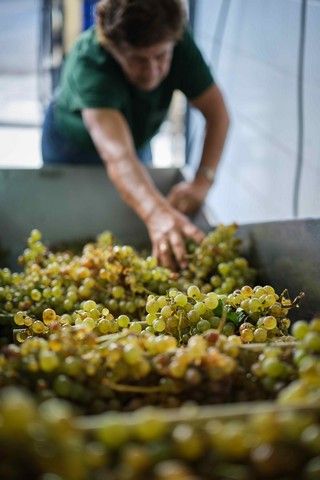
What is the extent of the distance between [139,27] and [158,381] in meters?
1.36

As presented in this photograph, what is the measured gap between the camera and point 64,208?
2275 millimetres

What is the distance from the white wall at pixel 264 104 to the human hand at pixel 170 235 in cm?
44

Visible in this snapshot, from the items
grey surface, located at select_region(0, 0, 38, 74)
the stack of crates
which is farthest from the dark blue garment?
grey surface, located at select_region(0, 0, 38, 74)

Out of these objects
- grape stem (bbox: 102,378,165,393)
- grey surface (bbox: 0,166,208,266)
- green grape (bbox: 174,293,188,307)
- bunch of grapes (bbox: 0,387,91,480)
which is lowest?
grey surface (bbox: 0,166,208,266)

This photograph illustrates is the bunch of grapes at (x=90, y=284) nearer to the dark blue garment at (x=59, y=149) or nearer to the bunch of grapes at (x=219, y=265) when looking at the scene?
the bunch of grapes at (x=219, y=265)

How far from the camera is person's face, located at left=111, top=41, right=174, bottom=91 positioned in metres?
1.94

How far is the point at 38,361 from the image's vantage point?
753mm

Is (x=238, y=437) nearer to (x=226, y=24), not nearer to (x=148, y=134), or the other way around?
(x=148, y=134)

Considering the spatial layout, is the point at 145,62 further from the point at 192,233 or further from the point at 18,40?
the point at 18,40

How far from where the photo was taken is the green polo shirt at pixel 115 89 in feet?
6.77

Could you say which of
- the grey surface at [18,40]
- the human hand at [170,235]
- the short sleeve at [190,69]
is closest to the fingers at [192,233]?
the human hand at [170,235]

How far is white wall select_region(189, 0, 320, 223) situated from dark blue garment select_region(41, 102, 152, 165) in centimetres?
52

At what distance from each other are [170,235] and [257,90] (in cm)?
117

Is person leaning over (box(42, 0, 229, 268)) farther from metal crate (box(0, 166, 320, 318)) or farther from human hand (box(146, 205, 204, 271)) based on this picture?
metal crate (box(0, 166, 320, 318))
